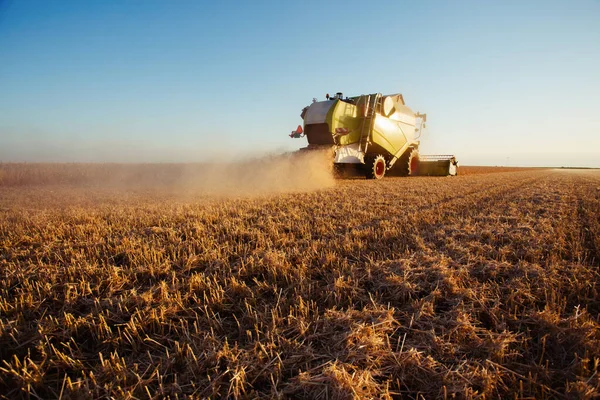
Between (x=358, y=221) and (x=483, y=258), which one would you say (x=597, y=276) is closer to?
(x=483, y=258)

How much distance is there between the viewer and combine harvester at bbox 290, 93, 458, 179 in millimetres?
10508

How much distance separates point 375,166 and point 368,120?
6.34ft

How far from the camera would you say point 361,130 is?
1133cm

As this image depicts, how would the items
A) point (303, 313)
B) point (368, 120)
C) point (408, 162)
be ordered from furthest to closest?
1. point (408, 162)
2. point (368, 120)
3. point (303, 313)

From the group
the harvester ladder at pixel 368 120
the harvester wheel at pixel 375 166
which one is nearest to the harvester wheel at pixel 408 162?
the harvester wheel at pixel 375 166

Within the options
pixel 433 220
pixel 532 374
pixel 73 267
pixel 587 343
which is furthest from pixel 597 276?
pixel 73 267

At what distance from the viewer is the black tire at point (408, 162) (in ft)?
47.0

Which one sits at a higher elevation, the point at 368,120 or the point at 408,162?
the point at 368,120

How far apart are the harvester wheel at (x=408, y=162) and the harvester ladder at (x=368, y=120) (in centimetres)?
395

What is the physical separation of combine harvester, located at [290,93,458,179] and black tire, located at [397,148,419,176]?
83 cm

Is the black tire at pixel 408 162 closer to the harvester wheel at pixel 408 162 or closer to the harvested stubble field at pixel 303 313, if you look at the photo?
the harvester wheel at pixel 408 162

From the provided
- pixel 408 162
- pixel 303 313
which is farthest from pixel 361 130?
pixel 303 313

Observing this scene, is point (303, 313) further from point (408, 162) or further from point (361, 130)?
point (408, 162)

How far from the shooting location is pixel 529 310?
179cm
